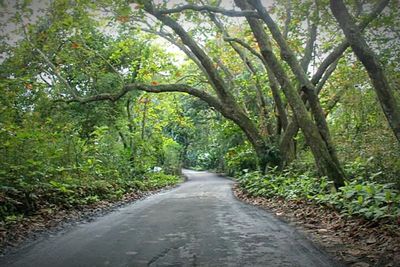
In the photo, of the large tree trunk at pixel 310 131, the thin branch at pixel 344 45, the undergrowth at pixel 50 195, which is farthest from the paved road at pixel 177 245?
the thin branch at pixel 344 45

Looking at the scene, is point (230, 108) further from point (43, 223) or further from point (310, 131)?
point (43, 223)

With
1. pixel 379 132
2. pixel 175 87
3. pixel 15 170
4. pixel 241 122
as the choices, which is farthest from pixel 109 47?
pixel 379 132

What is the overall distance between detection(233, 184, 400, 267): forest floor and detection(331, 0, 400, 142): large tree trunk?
1.91 metres

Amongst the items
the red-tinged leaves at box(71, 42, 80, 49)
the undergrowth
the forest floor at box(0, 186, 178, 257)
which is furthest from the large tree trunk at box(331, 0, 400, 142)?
the red-tinged leaves at box(71, 42, 80, 49)

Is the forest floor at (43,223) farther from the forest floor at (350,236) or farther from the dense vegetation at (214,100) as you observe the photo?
the forest floor at (350,236)

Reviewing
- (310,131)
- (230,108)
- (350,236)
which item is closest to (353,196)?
(350,236)

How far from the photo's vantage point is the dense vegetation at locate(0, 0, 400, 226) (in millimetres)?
8633

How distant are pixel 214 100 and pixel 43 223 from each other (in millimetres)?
10222

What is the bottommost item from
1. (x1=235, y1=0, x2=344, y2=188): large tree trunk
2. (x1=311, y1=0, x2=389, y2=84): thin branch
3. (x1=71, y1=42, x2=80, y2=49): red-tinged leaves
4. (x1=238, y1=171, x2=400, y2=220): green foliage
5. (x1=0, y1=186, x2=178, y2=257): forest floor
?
(x1=0, y1=186, x2=178, y2=257): forest floor

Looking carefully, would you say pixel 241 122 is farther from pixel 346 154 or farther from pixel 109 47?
pixel 109 47

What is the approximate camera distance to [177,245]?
561cm

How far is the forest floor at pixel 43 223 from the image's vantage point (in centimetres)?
610

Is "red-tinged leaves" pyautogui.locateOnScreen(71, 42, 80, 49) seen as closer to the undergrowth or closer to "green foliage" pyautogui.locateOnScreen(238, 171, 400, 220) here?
the undergrowth

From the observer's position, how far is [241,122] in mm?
16219
